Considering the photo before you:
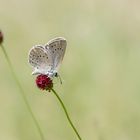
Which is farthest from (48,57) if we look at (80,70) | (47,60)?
(80,70)

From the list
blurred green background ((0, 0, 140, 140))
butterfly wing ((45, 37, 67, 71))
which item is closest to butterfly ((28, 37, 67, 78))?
butterfly wing ((45, 37, 67, 71))

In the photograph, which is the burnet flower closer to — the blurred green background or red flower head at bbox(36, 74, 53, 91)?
red flower head at bbox(36, 74, 53, 91)

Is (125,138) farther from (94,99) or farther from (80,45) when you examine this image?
(80,45)

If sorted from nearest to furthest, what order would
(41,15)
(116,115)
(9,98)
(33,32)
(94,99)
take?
(116,115)
(94,99)
(9,98)
(33,32)
(41,15)

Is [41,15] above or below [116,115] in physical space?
above

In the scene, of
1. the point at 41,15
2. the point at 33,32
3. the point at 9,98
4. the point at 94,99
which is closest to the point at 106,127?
the point at 94,99
